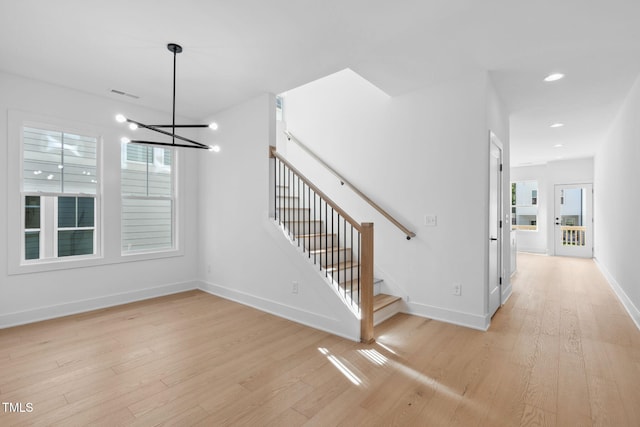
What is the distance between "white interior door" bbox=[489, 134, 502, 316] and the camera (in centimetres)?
353

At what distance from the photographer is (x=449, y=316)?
3428 millimetres

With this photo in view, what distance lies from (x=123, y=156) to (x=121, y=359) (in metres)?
2.77

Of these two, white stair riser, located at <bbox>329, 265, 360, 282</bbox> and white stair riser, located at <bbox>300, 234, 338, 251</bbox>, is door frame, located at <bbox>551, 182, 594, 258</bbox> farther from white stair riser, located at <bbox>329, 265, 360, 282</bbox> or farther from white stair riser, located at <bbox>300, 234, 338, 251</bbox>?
white stair riser, located at <bbox>329, 265, 360, 282</bbox>

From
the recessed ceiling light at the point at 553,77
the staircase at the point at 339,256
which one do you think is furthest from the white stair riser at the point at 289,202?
the recessed ceiling light at the point at 553,77

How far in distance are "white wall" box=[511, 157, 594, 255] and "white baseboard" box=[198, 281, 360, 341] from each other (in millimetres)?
8157

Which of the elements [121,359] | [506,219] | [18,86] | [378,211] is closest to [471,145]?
[378,211]

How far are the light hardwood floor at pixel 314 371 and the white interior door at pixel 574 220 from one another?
547 centimetres

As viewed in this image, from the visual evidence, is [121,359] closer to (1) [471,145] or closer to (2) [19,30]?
(2) [19,30]

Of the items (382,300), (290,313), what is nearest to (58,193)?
(290,313)

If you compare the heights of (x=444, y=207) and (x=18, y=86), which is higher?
(x=18, y=86)

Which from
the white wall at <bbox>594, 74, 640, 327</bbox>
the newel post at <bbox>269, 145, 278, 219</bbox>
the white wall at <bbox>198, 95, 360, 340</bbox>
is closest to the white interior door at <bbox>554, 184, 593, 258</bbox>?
the white wall at <bbox>594, 74, 640, 327</bbox>

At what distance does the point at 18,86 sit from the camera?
3.40m

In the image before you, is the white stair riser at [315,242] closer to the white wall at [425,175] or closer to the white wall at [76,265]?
the white wall at [425,175]

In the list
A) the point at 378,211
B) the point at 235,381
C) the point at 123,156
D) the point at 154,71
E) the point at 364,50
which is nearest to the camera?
the point at 235,381
